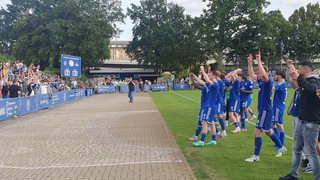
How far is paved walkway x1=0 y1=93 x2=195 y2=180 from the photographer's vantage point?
7.55 metres

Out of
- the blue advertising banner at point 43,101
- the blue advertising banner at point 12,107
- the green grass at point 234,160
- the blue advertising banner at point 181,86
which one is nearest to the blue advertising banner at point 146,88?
the blue advertising banner at point 181,86

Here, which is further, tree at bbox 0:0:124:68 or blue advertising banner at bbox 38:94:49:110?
tree at bbox 0:0:124:68

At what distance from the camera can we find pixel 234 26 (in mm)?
61000

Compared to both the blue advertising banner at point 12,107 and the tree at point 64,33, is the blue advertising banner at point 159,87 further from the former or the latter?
the blue advertising banner at point 12,107

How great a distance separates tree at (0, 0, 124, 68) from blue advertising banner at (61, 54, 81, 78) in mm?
21823

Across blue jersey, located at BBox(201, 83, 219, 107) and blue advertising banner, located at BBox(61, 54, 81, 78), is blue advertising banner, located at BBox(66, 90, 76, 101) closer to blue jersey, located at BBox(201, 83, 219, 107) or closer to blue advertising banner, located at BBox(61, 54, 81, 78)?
blue advertising banner, located at BBox(61, 54, 81, 78)

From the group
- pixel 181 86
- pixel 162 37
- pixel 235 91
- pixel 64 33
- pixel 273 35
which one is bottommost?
pixel 181 86

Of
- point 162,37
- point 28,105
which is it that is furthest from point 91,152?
point 162,37

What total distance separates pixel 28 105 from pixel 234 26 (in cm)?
4586

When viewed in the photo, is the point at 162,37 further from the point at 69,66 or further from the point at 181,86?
the point at 69,66

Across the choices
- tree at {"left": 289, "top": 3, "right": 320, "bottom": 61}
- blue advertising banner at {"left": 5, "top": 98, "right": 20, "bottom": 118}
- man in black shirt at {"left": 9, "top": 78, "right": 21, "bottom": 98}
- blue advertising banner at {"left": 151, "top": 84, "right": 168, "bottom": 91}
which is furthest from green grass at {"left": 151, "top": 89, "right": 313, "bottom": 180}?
tree at {"left": 289, "top": 3, "right": 320, "bottom": 61}

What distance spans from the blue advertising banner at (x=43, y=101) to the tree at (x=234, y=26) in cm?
4038

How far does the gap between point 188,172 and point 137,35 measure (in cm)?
6988

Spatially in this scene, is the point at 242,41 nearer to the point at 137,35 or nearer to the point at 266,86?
the point at 137,35
